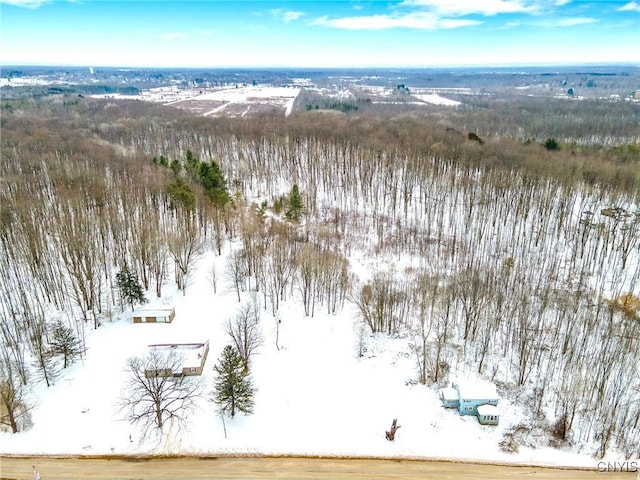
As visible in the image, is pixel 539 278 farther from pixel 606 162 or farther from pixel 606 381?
pixel 606 162

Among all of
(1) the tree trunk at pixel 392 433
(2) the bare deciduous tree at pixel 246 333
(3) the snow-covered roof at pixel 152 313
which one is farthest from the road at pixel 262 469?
(3) the snow-covered roof at pixel 152 313

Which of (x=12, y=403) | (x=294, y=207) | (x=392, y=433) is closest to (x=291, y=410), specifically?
(x=392, y=433)

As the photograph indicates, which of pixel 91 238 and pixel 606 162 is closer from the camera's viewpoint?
pixel 91 238

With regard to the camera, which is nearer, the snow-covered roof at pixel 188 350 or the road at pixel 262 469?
the road at pixel 262 469

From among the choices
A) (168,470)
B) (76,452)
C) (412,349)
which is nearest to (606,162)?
(412,349)

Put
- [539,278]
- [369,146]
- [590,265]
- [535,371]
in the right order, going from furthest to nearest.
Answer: [369,146] < [590,265] < [539,278] < [535,371]

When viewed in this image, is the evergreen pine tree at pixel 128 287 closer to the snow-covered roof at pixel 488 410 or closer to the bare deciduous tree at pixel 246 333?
the bare deciduous tree at pixel 246 333

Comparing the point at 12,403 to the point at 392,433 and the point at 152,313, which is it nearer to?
the point at 152,313
